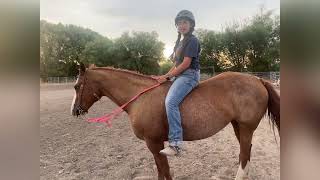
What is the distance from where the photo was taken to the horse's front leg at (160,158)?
53.6 inches

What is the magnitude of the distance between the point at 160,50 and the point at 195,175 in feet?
1.76

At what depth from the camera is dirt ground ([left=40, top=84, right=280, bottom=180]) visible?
54.4 inches

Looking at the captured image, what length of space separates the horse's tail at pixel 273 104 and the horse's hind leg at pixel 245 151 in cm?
10

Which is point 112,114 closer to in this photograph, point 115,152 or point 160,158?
point 115,152

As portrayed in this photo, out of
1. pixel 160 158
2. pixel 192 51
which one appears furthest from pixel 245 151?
pixel 192 51

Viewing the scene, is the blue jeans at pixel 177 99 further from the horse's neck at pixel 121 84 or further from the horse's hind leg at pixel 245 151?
the horse's hind leg at pixel 245 151

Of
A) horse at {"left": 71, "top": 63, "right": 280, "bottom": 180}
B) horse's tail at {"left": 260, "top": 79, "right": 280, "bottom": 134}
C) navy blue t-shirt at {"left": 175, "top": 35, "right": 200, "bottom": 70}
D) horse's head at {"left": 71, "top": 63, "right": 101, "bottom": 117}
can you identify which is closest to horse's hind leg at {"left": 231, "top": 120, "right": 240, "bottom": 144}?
horse at {"left": 71, "top": 63, "right": 280, "bottom": 180}

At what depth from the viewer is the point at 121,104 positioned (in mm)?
1438

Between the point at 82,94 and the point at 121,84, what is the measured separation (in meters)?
0.17

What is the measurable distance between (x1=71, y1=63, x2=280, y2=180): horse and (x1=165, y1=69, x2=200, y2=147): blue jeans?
0.03m

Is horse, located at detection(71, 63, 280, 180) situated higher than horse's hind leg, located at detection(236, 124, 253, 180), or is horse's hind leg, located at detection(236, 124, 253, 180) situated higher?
horse, located at detection(71, 63, 280, 180)

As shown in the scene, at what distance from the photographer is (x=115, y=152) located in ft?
4.68

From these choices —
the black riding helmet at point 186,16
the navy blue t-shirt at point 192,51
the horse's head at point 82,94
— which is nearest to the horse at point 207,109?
the horse's head at point 82,94

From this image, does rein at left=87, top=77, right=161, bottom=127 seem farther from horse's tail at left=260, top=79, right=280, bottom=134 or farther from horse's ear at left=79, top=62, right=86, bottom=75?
horse's tail at left=260, top=79, right=280, bottom=134
